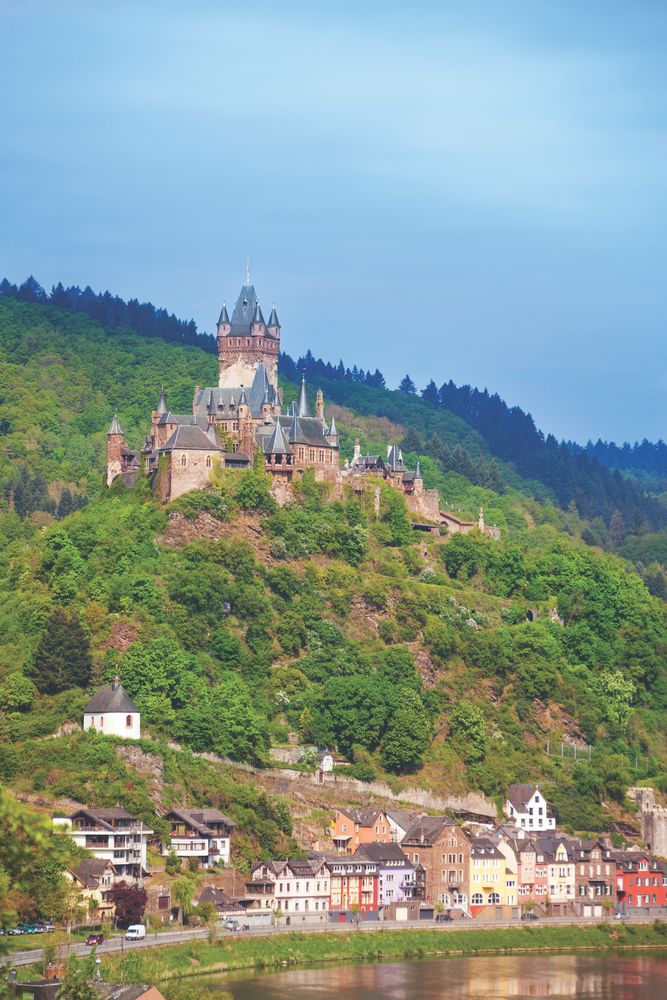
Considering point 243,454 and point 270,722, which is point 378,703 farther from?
point 243,454

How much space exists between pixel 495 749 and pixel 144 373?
10162 centimetres

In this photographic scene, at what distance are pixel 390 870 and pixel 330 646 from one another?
2116 centimetres

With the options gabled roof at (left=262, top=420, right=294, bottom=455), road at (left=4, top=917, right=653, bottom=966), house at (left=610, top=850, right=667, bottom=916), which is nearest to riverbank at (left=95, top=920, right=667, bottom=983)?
road at (left=4, top=917, right=653, bottom=966)

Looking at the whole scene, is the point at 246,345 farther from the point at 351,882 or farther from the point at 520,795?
the point at 351,882

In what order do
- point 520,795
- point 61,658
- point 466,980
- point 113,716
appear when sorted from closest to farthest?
1. point 466,980
2. point 113,716
3. point 61,658
4. point 520,795

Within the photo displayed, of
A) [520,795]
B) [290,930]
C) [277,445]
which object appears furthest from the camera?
[277,445]

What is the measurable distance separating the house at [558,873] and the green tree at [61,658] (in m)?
30.3

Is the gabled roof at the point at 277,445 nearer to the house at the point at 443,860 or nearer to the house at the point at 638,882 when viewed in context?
the house at the point at 443,860

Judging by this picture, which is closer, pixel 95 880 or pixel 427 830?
pixel 95 880

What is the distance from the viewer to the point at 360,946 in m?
79.9

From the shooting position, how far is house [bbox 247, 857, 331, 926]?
82.2 meters

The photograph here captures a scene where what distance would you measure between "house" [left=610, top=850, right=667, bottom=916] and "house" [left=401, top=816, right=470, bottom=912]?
1175 cm

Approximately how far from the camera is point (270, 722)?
9894 centimetres

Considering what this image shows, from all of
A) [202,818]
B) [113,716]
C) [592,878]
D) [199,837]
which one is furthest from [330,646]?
[199,837]
